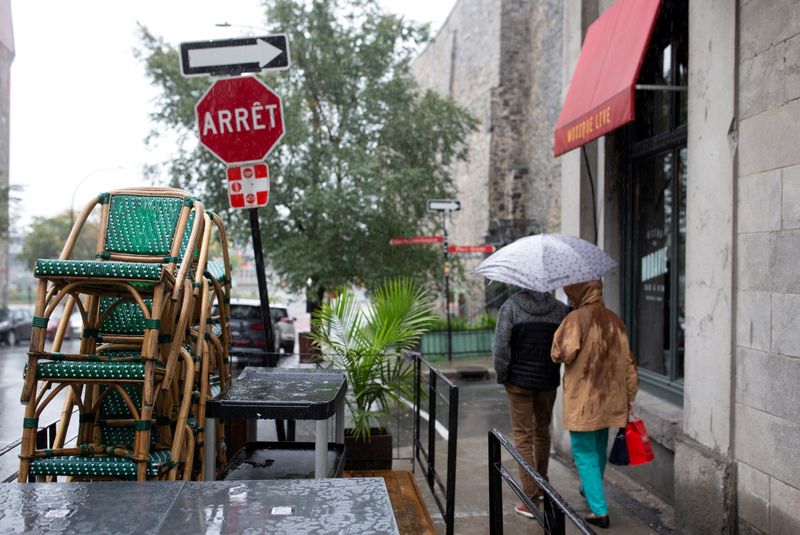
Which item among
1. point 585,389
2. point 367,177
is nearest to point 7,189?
point 367,177

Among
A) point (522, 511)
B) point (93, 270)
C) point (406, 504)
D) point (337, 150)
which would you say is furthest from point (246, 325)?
point (93, 270)

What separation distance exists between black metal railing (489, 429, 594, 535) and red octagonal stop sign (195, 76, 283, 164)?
11.0ft

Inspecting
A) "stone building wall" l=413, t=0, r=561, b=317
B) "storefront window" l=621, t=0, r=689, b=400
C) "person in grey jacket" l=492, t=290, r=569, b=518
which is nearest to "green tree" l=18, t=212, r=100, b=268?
"stone building wall" l=413, t=0, r=561, b=317

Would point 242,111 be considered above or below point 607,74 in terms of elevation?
below

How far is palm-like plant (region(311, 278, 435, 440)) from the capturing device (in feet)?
18.4

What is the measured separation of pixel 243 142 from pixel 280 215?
12.2 meters

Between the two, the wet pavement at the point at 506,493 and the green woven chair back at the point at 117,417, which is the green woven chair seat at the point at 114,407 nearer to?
the green woven chair back at the point at 117,417

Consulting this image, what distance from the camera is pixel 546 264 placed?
5.32 meters

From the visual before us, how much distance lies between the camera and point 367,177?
55.8 ft

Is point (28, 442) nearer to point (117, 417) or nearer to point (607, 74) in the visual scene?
point (117, 417)

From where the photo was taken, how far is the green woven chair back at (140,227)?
13.4ft

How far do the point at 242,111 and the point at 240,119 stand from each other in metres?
0.06

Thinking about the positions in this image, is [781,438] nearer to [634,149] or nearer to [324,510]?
[324,510]

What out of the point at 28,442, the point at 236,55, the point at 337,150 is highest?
the point at 337,150
